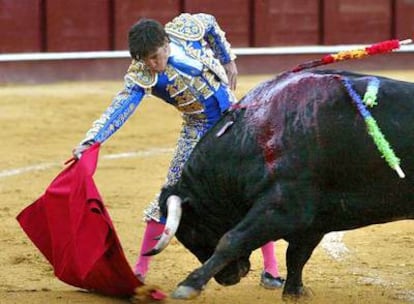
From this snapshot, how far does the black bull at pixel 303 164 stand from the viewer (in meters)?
3.94

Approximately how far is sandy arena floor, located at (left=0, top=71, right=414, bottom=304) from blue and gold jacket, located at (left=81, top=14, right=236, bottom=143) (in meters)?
0.62

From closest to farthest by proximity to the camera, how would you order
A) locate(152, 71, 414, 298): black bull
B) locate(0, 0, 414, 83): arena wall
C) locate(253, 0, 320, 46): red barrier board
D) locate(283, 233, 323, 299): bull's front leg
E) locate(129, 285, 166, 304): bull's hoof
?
locate(152, 71, 414, 298): black bull → locate(129, 285, 166, 304): bull's hoof → locate(283, 233, 323, 299): bull's front leg → locate(0, 0, 414, 83): arena wall → locate(253, 0, 320, 46): red barrier board

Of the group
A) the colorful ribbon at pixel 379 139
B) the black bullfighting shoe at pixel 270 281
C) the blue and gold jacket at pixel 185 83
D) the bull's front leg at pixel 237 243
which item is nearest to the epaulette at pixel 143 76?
the blue and gold jacket at pixel 185 83

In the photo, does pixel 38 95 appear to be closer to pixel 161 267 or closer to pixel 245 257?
pixel 161 267

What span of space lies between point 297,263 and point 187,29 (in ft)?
2.98

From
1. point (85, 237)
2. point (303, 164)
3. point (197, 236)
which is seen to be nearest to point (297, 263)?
point (197, 236)

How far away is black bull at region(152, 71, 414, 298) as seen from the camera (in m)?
3.94

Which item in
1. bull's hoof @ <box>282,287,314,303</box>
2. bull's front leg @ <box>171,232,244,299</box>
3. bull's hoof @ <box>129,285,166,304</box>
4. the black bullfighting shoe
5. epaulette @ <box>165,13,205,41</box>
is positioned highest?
epaulette @ <box>165,13,205,41</box>

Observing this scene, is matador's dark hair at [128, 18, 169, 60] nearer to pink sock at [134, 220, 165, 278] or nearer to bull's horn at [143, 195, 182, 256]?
bull's horn at [143, 195, 182, 256]

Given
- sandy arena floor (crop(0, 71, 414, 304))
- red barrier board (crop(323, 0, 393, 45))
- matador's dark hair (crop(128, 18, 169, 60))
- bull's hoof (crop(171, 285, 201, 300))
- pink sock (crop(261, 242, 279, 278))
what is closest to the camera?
bull's hoof (crop(171, 285, 201, 300))

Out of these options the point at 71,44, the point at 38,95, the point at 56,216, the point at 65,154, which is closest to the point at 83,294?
the point at 56,216

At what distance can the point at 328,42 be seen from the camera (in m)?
12.6

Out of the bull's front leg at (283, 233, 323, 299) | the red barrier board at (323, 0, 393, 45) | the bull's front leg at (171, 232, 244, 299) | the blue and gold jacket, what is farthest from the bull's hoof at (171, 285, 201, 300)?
the red barrier board at (323, 0, 393, 45)

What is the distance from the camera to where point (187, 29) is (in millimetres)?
4406
